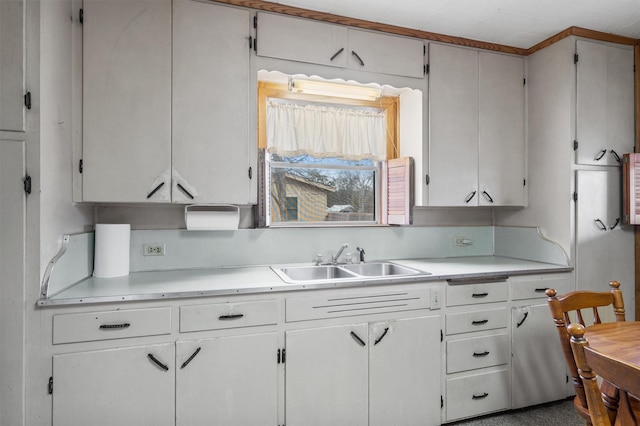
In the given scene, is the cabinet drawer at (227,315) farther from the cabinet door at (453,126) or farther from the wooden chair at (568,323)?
the cabinet door at (453,126)

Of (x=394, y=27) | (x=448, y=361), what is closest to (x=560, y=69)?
(x=394, y=27)

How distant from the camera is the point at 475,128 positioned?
2.75 m

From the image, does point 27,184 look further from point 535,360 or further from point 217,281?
point 535,360

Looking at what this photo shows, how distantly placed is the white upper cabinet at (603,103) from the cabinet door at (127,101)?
9.13ft

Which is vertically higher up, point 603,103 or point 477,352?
point 603,103

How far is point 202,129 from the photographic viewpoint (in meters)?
2.12

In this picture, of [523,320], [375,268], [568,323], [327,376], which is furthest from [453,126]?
[327,376]

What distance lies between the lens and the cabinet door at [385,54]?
245 cm

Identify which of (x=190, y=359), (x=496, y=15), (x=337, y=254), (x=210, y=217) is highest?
(x=496, y=15)

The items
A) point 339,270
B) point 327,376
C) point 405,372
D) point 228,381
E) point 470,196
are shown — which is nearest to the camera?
point 228,381

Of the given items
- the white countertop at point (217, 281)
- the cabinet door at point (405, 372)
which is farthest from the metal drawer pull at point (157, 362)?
the cabinet door at point (405, 372)

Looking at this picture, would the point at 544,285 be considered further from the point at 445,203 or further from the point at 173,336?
the point at 173,336

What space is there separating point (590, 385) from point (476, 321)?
50.5 inches

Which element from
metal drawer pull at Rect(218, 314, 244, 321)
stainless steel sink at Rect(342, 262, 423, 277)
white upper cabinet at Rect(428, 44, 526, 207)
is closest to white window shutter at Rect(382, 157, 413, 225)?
white upper cabinet at Rect(428, 44, 526, 207)
